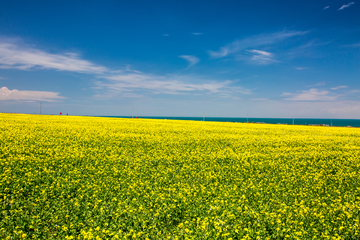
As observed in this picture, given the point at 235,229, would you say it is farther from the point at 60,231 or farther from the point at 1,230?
the point at 1,230

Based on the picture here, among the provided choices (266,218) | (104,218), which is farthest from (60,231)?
(266,218)

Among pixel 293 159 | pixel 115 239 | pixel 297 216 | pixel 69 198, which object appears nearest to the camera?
pixel 115 239

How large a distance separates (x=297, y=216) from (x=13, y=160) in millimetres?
16239

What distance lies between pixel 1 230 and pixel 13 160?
8.41 m

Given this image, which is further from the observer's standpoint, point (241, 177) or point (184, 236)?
point (241, 177)

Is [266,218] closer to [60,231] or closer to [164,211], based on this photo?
[164,211]

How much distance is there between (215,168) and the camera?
14344 millimetres

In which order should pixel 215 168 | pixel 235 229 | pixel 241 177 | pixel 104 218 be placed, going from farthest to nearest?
pixel 215 168, pixel 241 177, pixel 104 218, pixel 235 229

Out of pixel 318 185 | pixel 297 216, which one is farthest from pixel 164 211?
pixel 318 185

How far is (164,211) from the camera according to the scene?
825 cm

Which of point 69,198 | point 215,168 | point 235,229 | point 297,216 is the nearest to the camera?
point 235,229

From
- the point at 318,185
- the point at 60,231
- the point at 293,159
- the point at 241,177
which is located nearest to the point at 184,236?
the point at 60,231

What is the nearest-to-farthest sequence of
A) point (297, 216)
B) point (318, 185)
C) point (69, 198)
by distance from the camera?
point (297, 216) < point (69, 198) < point (318, 185)

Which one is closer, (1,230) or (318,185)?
(1,230)
